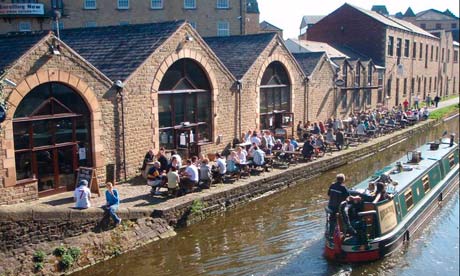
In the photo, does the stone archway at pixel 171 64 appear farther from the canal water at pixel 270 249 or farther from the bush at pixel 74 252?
the bush at pixel 74 252

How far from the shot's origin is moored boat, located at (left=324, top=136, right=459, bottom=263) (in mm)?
10906

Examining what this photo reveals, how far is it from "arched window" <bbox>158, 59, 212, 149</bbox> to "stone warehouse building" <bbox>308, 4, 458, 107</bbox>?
23.2m

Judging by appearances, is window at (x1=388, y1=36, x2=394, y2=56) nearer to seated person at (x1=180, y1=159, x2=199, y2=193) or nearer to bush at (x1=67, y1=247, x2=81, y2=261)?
seated person at (x1=180, y1=159, x2=199, y2=193)

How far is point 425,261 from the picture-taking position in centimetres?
1169

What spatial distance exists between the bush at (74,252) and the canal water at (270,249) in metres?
0.39

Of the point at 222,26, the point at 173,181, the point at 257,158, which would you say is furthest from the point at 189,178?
the point at 222,26

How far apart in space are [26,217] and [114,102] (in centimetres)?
552

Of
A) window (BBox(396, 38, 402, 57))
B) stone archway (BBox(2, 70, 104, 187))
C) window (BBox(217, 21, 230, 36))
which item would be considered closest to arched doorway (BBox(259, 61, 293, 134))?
stone archway (BBox(2, 70, 104, 187))

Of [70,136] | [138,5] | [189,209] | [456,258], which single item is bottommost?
[456,258]

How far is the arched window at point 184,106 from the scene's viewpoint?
16984mm

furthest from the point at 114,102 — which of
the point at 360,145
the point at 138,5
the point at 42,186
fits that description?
the point at 138,5

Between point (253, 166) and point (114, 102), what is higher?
point (114, 102)

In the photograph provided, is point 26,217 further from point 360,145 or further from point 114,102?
point 360,145

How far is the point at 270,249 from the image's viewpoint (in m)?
11.9
